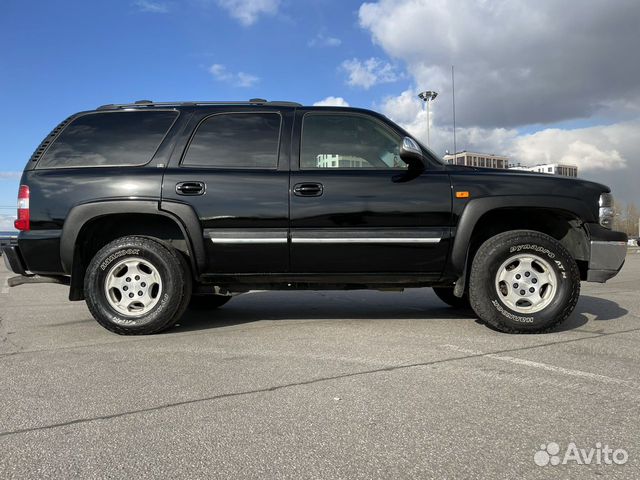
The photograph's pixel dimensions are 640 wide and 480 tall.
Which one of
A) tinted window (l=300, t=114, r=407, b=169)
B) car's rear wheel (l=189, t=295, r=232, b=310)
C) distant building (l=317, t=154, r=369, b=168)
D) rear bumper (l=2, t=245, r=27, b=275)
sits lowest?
car's rear wheel (l=189, t=295, r=232, b=310)

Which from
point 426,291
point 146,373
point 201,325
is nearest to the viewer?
point 146,373

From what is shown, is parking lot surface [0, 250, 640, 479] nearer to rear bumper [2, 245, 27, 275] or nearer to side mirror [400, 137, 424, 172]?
rear bumper [2, 245, 27, 275]

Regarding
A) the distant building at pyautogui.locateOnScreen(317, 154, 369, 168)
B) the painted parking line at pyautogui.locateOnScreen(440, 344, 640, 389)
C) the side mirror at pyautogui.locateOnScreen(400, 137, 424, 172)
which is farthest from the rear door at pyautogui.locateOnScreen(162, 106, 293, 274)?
the painted parking line at pyautogui.locateOnScreen(440, 344, 640, 389)

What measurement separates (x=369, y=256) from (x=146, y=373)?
6.77 feet

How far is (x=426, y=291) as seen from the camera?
7.66 metres

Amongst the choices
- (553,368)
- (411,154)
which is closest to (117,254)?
(411,154)

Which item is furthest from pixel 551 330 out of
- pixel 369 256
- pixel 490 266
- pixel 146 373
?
pixel 146 373

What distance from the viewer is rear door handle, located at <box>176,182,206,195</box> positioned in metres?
4.19

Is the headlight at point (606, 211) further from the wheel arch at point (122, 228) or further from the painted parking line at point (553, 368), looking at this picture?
the wheel arch at point (122, 228)

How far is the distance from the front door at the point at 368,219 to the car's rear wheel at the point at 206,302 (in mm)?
1757

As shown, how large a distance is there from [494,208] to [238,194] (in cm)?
227

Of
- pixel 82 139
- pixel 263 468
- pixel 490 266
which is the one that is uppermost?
pixel 82 139

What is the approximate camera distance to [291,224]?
4.19 m

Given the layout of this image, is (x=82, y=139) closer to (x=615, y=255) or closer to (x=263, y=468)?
(x=263, y=468)
